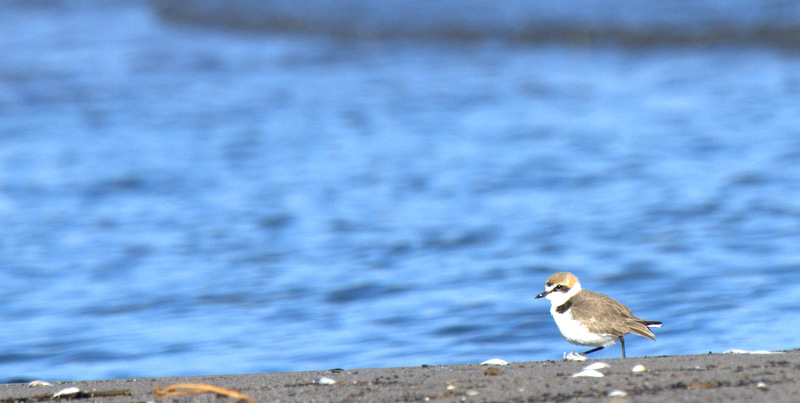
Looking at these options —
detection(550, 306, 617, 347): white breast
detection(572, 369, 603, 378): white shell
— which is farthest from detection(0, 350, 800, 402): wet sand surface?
detection(550, 306, 617, 347): white breast

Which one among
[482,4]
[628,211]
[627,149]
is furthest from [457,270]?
[482,4]

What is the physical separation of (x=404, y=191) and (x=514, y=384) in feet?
17.1

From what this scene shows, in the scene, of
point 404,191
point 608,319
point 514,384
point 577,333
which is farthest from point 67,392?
point 404,191

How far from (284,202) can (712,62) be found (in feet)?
23.8

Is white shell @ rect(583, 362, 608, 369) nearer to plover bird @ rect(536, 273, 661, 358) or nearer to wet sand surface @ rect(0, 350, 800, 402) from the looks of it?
wet sand surface @ rect(0, 350, 800, 402)

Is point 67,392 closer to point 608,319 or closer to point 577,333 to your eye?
point 577,333

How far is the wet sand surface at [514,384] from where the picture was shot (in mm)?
3596

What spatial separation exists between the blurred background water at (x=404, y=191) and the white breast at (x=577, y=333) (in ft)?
1.55

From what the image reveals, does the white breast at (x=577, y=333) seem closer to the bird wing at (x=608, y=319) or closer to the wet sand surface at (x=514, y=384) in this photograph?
the bird wing at (x=608, y=319)

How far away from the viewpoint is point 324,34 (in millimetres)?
18016

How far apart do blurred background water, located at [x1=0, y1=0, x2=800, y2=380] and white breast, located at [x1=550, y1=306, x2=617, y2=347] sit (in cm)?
47

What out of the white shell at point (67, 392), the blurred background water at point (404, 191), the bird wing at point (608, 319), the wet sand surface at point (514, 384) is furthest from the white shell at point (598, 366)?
the white shell at point (67, 392)

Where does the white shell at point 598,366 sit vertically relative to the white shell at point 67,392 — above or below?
A: above

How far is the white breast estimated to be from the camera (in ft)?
16.2
